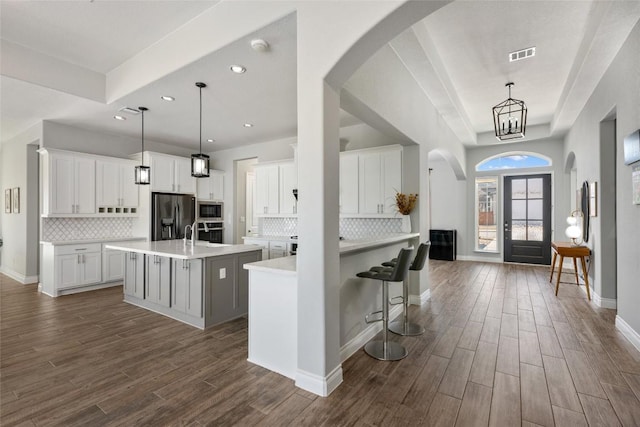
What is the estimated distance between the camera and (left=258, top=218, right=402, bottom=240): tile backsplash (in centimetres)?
522

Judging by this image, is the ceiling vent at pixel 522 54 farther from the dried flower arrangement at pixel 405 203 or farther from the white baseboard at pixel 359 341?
the white baseboard at pixel 359 341

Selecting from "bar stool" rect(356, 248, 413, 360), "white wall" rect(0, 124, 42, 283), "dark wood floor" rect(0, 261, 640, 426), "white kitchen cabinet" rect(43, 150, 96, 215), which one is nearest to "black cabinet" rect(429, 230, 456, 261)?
"dark wood floor" rect(0, 261, 640, 426)

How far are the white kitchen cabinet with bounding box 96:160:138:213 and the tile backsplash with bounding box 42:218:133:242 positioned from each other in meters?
0.32

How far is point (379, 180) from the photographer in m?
4.98

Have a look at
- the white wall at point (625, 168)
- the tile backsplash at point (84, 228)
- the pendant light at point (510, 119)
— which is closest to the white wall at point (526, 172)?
the pendant light at point (510, 119)

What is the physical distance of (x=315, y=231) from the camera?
223 cm

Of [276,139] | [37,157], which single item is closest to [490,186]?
[276,139]

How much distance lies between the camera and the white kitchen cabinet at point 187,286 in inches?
140

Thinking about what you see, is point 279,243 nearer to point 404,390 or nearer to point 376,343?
point 376,343

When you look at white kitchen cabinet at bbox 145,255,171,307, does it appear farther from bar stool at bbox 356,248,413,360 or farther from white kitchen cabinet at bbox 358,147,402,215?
white kitchen cabinet at bbox 358,147,402,215

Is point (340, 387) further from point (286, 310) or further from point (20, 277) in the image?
point (20, 277)

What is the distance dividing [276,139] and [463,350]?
5.32m

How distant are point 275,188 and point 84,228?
359cm

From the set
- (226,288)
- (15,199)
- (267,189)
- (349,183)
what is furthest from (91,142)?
(349,183)
